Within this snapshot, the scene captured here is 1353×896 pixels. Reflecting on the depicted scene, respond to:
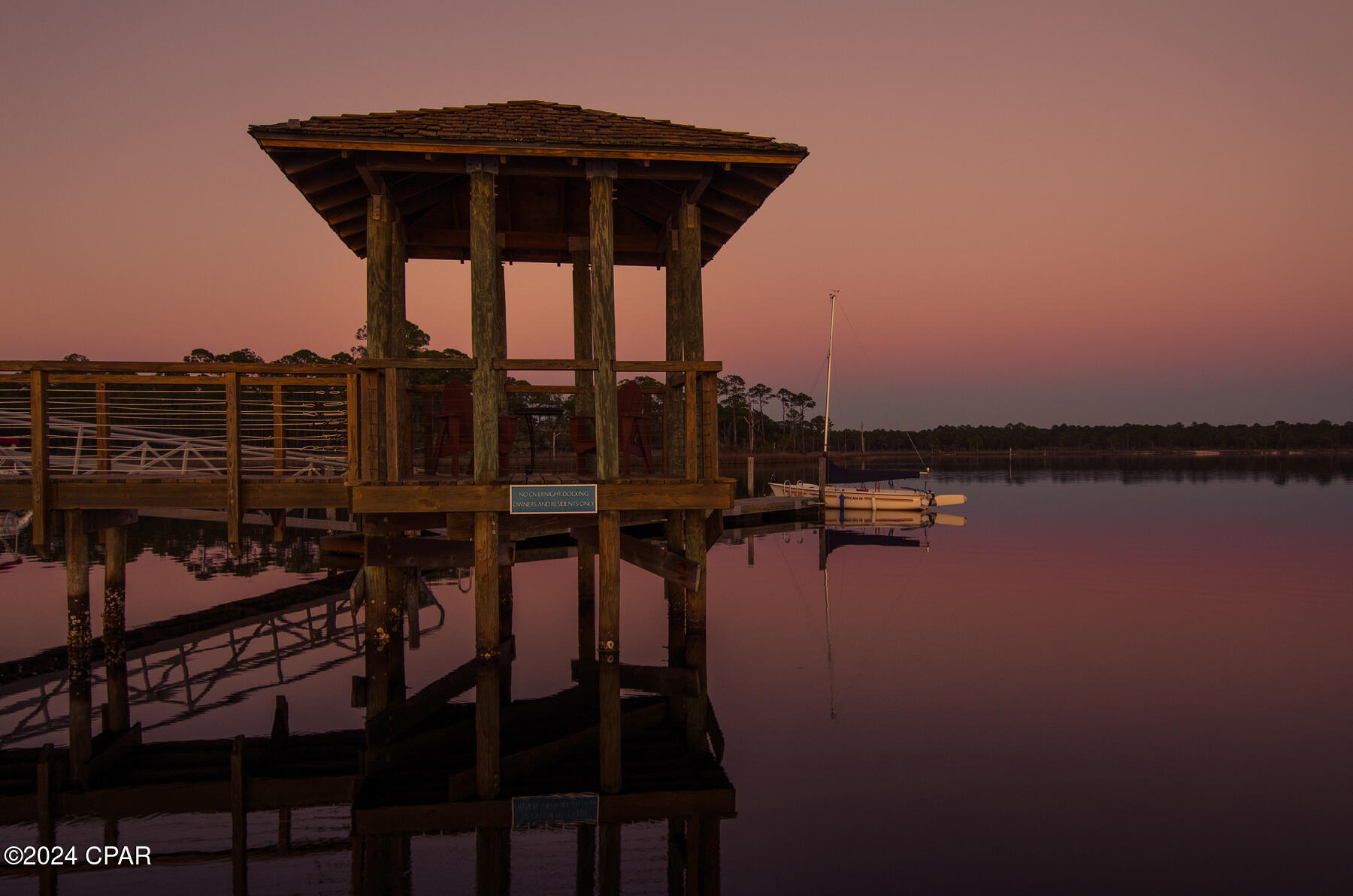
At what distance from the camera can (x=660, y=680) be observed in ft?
33.7

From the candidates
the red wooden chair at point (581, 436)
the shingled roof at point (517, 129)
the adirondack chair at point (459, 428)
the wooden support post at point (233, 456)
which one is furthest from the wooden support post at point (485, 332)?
the wooden support post at point (233, 456)

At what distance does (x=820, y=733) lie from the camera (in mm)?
9633

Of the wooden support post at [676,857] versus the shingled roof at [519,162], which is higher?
the shingled roof at [519,162]

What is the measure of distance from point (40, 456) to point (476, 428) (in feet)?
16.5

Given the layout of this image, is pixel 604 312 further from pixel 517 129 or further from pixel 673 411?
pixel 673 411

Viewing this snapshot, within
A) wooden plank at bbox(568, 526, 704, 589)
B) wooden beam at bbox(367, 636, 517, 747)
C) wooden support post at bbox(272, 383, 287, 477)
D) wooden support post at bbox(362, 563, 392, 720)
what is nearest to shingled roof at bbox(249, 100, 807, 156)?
wooden support post at bbox(272, 383, 287, 477)

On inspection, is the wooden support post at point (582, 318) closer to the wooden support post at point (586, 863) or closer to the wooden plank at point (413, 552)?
the wooden plank at point (413, 552)

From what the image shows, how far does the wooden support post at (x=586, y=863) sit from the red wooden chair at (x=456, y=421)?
4310mm

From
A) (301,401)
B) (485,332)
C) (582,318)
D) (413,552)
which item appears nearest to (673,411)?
(582,318)

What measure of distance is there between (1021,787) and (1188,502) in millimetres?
41223

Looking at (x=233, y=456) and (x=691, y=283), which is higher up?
(x=691, y=283)

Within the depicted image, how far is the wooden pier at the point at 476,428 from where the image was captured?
7.97 meters

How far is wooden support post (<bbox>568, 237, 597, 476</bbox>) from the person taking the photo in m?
11.5

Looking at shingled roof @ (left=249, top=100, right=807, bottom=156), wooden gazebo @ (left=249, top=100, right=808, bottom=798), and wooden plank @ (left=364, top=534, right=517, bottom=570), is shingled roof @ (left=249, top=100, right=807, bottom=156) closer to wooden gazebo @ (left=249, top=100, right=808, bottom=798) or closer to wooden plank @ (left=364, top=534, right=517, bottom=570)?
wooden gazebo @ (left=249, top=100, right=808, bottom=798)
